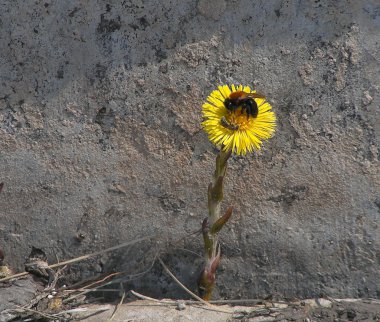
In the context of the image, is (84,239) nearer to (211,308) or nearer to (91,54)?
(211,308)

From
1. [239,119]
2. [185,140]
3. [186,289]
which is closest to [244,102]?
[239,119]

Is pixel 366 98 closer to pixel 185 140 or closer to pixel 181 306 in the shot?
pixel 185 140

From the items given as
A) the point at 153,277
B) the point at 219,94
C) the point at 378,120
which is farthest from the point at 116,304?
the point at 378,120

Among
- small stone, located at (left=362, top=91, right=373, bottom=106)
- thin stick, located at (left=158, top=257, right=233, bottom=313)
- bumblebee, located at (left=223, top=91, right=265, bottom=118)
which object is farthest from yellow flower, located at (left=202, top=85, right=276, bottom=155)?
thin stick, located at (left=158, top=257, right=233, bottom=313)

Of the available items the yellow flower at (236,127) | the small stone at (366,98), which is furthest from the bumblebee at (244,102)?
the small stone at (366,98)

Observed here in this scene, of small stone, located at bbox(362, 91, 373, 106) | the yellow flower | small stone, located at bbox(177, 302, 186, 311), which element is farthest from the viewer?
small stone, located at bbox(362, 91, 373, 106)

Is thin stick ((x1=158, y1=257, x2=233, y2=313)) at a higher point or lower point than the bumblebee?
lower

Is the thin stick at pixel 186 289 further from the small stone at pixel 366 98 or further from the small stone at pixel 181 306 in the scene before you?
the small stone at pixel 366 98

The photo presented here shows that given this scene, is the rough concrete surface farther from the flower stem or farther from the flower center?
the flower center
